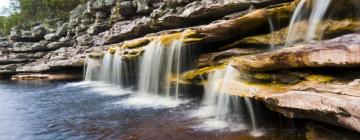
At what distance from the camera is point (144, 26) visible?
99.1 ft

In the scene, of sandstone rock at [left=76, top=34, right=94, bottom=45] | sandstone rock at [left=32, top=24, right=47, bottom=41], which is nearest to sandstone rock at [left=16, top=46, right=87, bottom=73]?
sandstone rock at [left=76, top=34, right=94, bottom=45]

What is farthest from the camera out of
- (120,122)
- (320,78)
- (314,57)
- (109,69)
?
(109,69)

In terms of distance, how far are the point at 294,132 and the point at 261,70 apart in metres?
2.18

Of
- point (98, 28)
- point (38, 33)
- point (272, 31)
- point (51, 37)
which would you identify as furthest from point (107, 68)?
point (38, 33)

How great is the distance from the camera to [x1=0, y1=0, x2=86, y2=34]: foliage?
60.0 m

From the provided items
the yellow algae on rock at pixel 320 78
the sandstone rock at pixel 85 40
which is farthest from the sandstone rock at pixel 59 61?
the yellow algae on rock at pixel 320 78

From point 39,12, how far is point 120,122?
57.9 meters

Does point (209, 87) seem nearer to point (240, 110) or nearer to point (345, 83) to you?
point (240, 110)

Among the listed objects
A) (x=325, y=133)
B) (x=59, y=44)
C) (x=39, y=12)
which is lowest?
(x=325, y=133)

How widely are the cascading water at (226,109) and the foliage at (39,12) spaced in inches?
1912

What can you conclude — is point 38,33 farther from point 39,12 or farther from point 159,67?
point 159,67

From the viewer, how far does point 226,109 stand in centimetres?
1258

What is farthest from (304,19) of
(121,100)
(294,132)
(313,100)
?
(121,100)

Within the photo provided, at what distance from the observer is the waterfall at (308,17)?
1257 centimetres
